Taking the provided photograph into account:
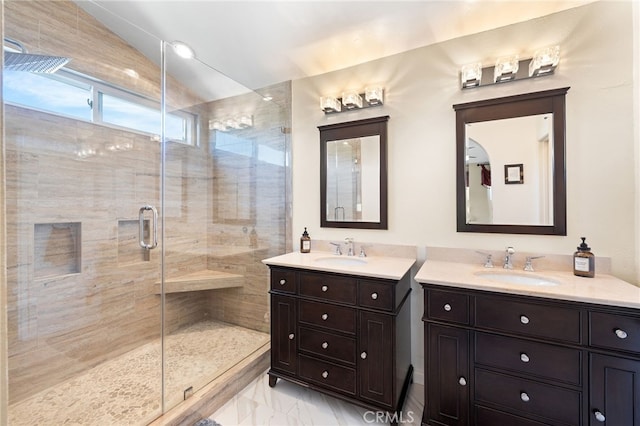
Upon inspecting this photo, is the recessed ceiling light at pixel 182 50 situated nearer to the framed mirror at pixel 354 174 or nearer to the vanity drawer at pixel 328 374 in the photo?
the framed mirror at pixel 354 174

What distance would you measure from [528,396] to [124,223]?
2.97m

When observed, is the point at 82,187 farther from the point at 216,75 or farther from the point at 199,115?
the point at 216,75

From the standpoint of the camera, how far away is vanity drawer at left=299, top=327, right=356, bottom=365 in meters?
1.70

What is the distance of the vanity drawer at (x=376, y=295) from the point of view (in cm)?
159

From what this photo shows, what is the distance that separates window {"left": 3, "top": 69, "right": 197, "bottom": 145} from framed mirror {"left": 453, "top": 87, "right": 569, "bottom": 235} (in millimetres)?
2405

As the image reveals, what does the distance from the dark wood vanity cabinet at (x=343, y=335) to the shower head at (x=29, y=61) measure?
79.4 inches

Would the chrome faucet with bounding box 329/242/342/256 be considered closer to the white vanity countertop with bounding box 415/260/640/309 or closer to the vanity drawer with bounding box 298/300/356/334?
the vanity drawer with bounding box 298/300/356/334

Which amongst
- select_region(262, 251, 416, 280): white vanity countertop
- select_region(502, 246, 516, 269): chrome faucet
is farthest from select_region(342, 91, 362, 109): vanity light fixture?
select_region(502, 246, 516, 269): chrome faucet

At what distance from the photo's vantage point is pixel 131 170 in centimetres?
234

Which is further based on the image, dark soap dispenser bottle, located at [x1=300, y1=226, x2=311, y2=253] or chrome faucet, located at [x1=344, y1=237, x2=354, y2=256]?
dark soap dispenser bottle, located at [x1=300, y1=226, x2=311, y2=253]

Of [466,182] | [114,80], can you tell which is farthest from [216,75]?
[466,182]

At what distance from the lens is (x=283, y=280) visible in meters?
1.93

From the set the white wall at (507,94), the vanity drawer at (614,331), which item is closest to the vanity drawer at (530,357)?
the vanity drawer at (614,331)

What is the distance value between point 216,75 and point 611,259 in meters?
3.21
